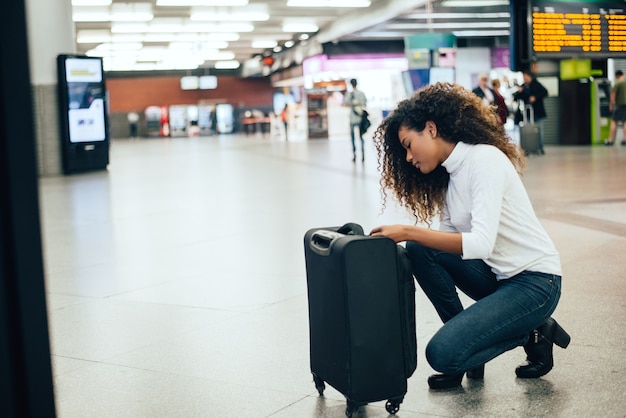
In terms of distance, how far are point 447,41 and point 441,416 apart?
2125 cm

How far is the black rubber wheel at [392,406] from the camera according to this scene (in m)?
2.76

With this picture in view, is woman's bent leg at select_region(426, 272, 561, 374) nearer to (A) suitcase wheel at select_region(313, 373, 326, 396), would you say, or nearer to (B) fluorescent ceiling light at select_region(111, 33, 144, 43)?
(A) suitcase wheel at select_region(313, 373, 326, 396)

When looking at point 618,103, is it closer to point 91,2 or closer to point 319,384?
point 91,2

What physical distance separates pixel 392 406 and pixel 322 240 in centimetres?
61

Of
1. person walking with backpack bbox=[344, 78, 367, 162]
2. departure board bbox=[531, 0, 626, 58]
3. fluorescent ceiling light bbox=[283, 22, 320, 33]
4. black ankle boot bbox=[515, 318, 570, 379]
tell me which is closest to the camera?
black ankle boot bbox=[515, 318, 570, 379]

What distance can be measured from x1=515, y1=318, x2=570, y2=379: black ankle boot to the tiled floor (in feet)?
0.18

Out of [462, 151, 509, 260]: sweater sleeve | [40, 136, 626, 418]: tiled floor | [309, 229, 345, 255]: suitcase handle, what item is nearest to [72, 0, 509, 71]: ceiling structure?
[40, 136, 626, 418]: tiled floor

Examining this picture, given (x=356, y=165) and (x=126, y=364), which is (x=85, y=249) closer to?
(x=126, y=364)

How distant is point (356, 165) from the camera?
606 inches

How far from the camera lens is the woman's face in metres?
2.95

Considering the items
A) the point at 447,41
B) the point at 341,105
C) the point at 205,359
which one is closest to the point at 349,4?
the point at 447,41

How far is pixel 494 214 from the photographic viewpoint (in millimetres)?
2812

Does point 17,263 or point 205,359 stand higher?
point 17,263

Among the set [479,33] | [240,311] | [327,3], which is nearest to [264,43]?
[479,33]
